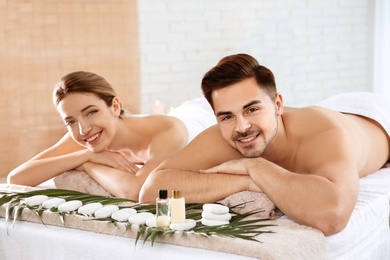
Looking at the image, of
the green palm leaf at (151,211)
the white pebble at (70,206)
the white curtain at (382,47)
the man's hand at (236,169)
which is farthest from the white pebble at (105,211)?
the white curtain at (382,47)

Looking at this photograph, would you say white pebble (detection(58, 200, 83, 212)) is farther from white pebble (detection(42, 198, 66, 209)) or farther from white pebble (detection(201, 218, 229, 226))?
white pebble (detection(201, 218, 229, 226))

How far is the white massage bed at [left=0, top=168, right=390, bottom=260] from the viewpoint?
2.21 meters

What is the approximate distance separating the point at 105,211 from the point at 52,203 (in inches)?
11.4

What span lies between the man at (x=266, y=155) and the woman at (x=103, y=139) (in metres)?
0.30

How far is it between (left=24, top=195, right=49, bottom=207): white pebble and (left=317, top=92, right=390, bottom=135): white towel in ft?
4.75

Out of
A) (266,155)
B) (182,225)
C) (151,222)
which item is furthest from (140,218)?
(266,155)

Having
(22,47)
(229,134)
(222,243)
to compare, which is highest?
(22,47)

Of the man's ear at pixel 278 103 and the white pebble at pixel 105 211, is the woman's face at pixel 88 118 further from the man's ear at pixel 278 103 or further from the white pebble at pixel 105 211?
the man's ear at pixel 278 103

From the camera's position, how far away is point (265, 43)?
19.9 feet

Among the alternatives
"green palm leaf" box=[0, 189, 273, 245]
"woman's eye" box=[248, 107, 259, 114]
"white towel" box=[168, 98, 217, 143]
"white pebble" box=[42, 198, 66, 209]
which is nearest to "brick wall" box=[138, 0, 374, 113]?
"white towel" box=[168, 98, 217, 143]

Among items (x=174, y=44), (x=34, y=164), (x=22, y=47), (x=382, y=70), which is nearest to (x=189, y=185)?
(x=34, y=164)

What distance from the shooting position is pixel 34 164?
3.22 meters

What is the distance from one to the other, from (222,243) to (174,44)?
3.63 metres

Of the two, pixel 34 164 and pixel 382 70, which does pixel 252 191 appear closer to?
pixel 34 164
